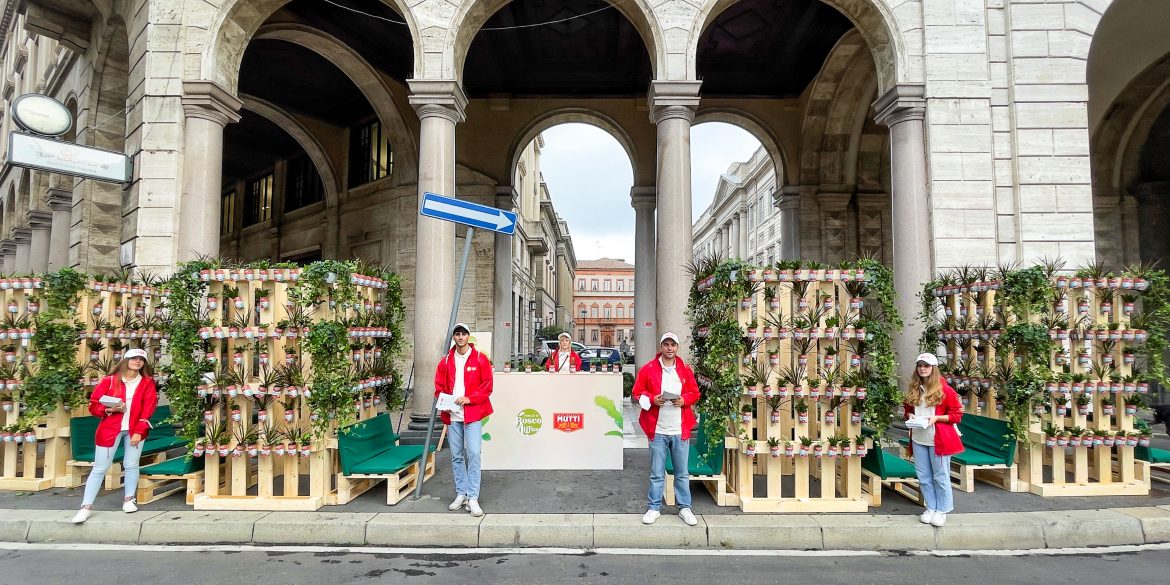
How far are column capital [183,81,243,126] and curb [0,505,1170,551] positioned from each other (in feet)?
22.4

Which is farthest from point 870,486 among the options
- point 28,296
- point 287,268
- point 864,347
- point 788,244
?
point 788,244

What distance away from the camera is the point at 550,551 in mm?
4902

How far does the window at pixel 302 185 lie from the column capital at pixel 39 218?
6782mm

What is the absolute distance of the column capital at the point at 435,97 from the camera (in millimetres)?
9367

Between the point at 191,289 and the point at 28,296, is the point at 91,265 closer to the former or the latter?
the point at 28,296

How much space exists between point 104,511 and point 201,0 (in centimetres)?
850

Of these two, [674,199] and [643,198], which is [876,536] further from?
[643,198]

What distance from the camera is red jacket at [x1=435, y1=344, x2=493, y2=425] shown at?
5.74 m

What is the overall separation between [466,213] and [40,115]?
31.7 ft

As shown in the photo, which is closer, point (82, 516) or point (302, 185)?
point (82, 516)

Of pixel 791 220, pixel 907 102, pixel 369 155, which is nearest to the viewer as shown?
pixel 907 102

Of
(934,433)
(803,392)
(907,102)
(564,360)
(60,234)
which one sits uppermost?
(907,102)

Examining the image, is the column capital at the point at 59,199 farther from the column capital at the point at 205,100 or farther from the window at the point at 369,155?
the column capital at the point at 205,100

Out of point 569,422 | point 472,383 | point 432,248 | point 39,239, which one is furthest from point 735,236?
point 472,383
